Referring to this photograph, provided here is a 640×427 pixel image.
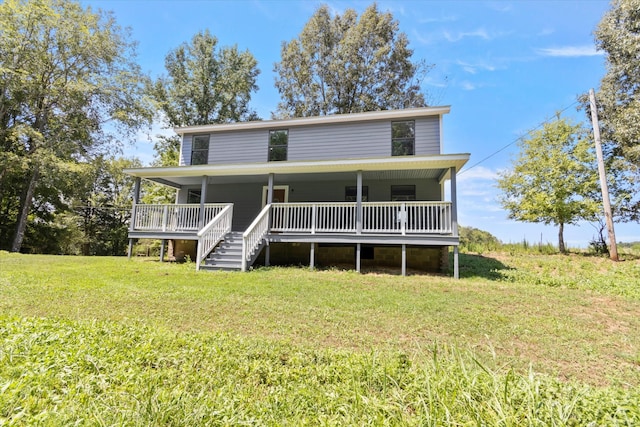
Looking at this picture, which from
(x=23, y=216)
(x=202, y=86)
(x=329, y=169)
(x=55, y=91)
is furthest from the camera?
(x=202, y=86)

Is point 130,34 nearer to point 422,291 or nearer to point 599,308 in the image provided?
point 422,291

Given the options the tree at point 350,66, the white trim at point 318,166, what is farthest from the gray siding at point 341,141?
the tree at point 350,66

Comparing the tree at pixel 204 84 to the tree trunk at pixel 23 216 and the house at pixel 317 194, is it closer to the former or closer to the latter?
the tree trunk at pixel 23 216

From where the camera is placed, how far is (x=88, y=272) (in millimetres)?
8094

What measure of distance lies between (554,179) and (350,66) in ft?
46.9

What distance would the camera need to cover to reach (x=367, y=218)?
994cm

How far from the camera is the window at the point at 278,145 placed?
12709 mm

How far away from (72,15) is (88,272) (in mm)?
17887

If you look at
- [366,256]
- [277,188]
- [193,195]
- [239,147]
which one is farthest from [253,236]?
[193,195]

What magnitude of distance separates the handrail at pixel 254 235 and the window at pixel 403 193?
16.2 feet

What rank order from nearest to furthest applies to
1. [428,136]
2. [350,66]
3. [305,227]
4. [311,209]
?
[305,227] → [311,209] → [428,136] → [350,66]

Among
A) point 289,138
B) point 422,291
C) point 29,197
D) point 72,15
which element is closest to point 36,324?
point 422,291

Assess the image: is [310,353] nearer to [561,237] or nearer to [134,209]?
A: [134,209]

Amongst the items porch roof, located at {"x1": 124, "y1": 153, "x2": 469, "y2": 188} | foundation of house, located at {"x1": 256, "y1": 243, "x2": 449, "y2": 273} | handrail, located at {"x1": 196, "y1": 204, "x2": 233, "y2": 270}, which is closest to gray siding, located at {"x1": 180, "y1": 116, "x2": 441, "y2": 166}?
porch roof, located at {"x1": 124, "y1": 153, "x2": 469, "y2": 188}
